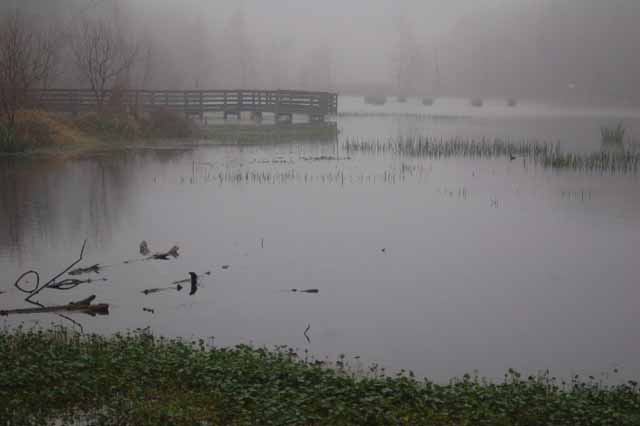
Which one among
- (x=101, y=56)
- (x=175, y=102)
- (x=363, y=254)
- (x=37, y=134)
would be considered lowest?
(x=363, y=254)

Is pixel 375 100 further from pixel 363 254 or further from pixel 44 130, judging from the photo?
pixel 363 254

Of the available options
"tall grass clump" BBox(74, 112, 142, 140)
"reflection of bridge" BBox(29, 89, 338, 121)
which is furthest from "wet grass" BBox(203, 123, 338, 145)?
"tall grass clump" BBox(74, 112, 142, 140)

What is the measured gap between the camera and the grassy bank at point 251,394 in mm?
6336

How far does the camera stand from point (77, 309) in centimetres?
995

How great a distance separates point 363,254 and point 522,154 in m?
17.9

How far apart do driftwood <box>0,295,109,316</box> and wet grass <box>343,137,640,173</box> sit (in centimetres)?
1974

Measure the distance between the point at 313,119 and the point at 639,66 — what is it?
5525 centimetres

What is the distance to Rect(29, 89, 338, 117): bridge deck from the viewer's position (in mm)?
38219

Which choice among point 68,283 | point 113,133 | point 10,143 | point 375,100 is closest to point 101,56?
point 113,133

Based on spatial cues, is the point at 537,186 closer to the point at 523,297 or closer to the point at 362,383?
the point at 523,297

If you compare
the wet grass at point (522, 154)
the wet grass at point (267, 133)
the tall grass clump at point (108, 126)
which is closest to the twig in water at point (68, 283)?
the wet grass at point (522, 154)

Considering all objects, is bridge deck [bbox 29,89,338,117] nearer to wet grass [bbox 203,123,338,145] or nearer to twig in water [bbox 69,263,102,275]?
wet grass [bbox 203,123,338,145]

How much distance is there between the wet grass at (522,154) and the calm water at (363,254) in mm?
1514

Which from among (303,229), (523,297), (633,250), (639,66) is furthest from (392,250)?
(639,66)
